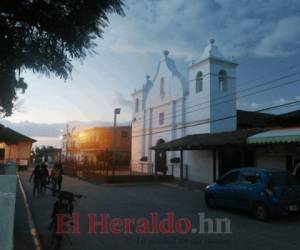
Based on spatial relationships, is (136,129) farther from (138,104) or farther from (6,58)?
(6,58)

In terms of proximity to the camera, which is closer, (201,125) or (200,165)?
(200,165)

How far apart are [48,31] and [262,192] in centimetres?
786

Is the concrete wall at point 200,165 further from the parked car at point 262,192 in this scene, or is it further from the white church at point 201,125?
the parked car at point 262,192

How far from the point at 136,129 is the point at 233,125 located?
43.8 ft

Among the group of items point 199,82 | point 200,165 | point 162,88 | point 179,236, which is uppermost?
point 162,88

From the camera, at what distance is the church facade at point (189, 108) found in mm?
25547

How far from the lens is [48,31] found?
229 inches

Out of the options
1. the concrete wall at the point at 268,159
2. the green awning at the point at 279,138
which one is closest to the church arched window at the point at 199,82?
the concrete wall at the point at 268,159

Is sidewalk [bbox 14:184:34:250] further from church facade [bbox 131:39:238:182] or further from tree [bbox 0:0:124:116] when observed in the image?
church facade [bbox 131:39:238:182]

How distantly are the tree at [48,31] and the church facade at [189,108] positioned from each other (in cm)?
1904

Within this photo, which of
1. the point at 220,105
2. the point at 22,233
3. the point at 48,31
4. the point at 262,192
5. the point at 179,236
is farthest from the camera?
the point at 220,105

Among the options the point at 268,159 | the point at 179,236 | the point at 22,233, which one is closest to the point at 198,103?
the point at 268,159

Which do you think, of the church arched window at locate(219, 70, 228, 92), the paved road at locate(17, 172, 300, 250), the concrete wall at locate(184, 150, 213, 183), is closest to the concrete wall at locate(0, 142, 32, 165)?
the concrete wall at locate(184, 150, 213, 183)

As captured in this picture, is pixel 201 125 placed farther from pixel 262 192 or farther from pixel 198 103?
pixel 262 192
